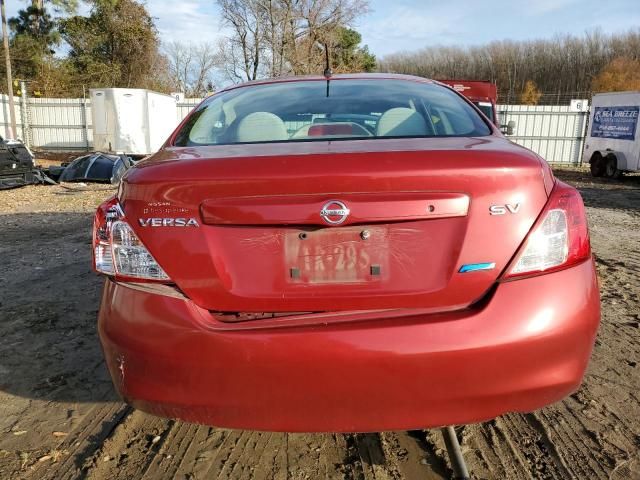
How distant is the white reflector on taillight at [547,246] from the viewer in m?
1.74

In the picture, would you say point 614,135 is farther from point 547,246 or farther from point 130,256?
point 130,256

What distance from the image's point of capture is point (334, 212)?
1.67 metres

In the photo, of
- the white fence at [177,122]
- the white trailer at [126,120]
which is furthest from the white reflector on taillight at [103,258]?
the white fence at [177,122]

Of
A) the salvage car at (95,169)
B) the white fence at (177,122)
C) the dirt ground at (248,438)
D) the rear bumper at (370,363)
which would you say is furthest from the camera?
the white fence at (177,122)

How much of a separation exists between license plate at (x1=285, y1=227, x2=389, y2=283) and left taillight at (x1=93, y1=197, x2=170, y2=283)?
440 millimetres

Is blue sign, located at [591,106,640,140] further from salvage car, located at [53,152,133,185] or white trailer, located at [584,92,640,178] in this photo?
salvage car, located at [53,152,133,185]

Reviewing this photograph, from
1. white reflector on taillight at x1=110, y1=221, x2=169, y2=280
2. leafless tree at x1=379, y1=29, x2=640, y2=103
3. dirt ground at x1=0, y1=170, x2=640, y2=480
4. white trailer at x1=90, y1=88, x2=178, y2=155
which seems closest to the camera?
white reflector on taillight at x1=110, y1=221, x2=169, y2=280

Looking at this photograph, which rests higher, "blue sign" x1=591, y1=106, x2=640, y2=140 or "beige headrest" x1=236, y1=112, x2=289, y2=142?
"blue sign" x1=591, y1=106, x2=640, y2=140

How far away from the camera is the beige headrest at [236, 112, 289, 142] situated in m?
2.42

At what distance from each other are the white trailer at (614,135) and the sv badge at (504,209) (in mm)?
16798

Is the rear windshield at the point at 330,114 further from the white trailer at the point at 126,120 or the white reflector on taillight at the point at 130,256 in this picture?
the white trailer at the point at 126,120

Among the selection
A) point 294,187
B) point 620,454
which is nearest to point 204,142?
point 294,187

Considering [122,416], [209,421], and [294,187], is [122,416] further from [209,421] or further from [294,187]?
[294,187]

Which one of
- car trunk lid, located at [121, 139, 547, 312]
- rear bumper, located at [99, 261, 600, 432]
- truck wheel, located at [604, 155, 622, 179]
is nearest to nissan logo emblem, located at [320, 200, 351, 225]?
car trunk lid, located at [121, 139, 547, 312]
